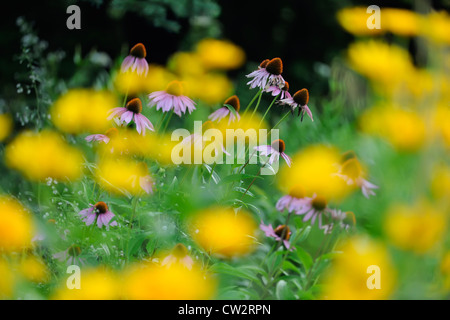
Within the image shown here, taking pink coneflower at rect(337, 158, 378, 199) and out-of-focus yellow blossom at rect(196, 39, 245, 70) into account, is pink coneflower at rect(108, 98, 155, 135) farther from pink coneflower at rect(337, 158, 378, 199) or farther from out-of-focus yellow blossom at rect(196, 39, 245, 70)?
out-of-focus yellow blossom at rect(196, 39, 245, 70)

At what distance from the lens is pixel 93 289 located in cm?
72

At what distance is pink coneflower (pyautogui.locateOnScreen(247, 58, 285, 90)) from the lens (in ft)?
3.17

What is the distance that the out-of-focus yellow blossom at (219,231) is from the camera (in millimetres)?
834

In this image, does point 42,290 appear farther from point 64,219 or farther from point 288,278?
point 288,278

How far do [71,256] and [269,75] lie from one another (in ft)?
1.62

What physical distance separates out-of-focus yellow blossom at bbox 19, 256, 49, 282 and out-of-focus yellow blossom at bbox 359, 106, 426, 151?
2.81 ft

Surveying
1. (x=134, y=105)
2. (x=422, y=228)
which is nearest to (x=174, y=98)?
(x=134, y=105)

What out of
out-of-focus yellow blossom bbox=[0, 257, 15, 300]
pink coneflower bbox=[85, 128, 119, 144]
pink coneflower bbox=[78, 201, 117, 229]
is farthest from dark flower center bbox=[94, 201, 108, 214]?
out-of-focus yellow blossom bbox=[0, 257, 15, 300]

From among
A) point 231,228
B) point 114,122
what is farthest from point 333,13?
point 231,228

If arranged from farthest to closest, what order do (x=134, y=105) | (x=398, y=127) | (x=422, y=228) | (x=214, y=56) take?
(x=214, y=56) → (x=398, y=127) → (x=134, y=105) → (x=422, y=228)

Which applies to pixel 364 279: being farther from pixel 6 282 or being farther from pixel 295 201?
pixel 6 282

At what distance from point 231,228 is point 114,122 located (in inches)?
16.6

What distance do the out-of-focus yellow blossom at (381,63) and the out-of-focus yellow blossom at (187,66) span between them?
0.68 metres
